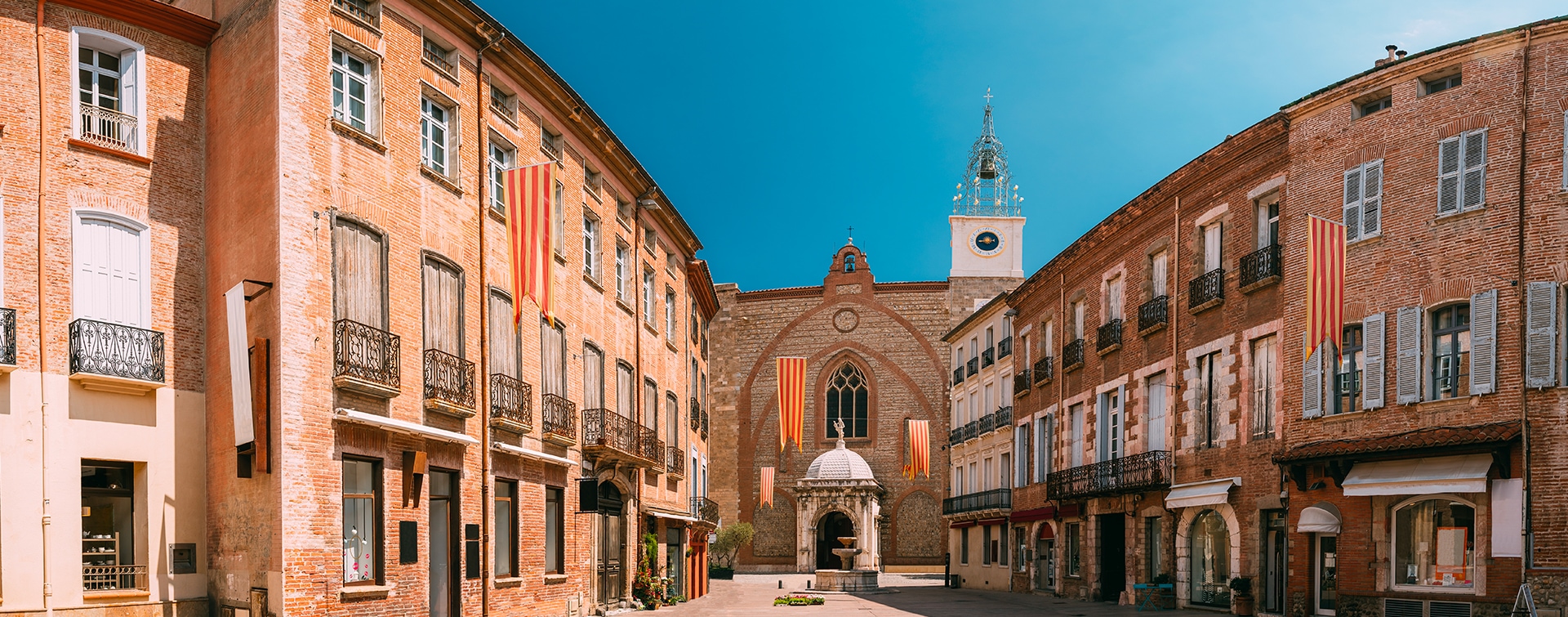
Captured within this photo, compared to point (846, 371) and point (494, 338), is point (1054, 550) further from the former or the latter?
point (846, 371)

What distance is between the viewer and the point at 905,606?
3403cm

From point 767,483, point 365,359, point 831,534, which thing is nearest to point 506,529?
point 365,359

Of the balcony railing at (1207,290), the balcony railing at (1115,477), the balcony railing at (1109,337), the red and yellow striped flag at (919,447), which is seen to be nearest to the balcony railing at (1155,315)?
the balcony railing at (1207,290)

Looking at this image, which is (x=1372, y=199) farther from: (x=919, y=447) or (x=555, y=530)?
(x=919, y=447)

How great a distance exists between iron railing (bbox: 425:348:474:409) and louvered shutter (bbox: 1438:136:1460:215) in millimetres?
15484

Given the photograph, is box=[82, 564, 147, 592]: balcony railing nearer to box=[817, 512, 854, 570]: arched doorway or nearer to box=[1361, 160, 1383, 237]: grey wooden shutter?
box=[1361, 160, 1383, 237]: grey wooden shutter

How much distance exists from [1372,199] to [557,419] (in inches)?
583

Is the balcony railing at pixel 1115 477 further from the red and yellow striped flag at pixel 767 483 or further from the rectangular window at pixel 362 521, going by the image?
the red and yellow striped flag at pixel 767 483

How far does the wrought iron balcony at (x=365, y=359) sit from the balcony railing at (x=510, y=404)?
10.7 ft

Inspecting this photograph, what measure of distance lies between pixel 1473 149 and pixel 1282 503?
7171 millimetres

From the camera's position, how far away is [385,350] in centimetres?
1756

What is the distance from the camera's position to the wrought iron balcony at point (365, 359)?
54.6ft

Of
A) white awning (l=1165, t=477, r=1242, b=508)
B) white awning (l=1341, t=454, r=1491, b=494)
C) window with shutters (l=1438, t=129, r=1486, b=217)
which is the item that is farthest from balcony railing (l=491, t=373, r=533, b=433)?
window with shutters (l=1438, t=129, r=1486, b=217)

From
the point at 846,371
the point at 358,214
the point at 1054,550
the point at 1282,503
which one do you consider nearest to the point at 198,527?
the point at 358,214
